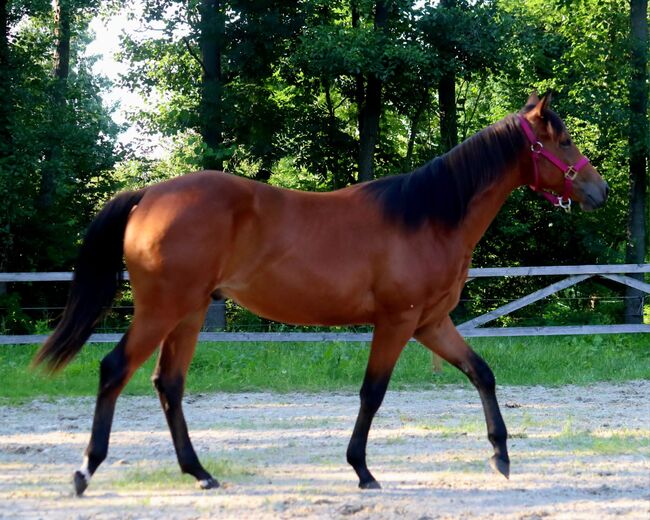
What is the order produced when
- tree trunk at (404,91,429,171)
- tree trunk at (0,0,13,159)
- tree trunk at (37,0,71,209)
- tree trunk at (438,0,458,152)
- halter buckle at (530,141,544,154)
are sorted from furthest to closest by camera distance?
tree trunk at (404,91,429,171)
tree trunk at (438,0,458,152)
tree trunk at (37,0,71,209)
tree trunk at (0,0,13,159)
halter buckle at (530,141,544,154)

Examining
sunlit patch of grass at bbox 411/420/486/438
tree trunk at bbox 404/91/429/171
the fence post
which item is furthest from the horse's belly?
tree trunk at bbox 404/91/429/171

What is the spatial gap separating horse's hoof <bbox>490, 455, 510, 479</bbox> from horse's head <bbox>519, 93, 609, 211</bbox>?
1651mm

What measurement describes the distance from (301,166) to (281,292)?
44.7 ft

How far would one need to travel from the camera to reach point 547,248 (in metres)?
18.3

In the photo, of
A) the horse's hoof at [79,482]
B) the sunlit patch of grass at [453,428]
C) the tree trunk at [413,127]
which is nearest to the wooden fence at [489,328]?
the sunlit patch of grass at [453,428]

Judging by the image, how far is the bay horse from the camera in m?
4.40

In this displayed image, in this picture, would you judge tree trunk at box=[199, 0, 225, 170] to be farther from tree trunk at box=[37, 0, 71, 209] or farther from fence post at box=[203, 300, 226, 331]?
fence post at box=[203, 300, 226, 331]

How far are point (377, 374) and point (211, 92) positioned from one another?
12829mm

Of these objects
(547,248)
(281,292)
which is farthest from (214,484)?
(547,248)

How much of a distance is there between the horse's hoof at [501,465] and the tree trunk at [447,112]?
43.8ft

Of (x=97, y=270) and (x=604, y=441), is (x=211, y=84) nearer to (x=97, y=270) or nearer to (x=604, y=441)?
(x=97, y=270)

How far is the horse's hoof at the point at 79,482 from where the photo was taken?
4203mm

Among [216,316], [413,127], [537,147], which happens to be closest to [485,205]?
[537,147]

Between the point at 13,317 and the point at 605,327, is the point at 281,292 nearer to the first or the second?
the point at 605,327
